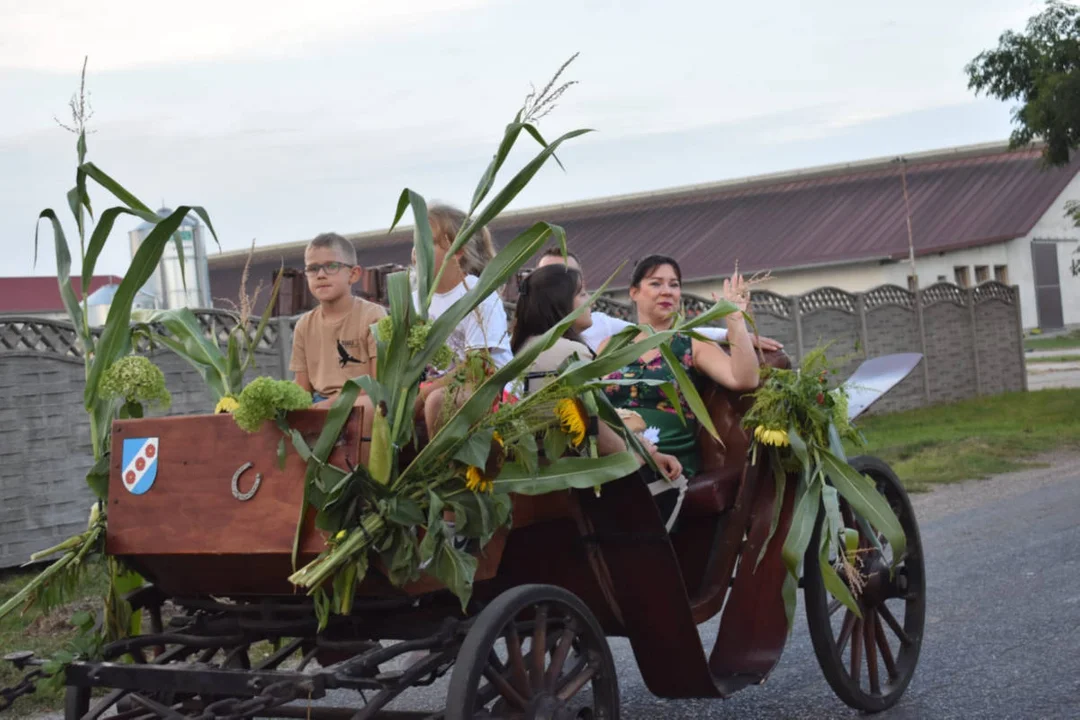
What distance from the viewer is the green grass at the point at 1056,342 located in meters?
36.6

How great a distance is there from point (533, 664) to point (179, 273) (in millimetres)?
19500

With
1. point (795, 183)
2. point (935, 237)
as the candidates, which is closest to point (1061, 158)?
point (935, 237)

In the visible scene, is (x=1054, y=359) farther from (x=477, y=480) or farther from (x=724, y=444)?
(x=477, y=480)

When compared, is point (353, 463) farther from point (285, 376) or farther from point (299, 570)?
point (285, 376)

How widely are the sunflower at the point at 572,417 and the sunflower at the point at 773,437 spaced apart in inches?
45.8

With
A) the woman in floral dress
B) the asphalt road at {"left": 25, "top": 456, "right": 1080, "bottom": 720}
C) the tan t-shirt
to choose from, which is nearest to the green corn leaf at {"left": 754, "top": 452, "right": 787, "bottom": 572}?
the woman in floral dress

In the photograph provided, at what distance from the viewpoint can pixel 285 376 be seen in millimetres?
10977

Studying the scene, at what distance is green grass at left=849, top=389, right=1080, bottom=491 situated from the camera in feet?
41.8

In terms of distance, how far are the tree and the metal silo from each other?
1153cm

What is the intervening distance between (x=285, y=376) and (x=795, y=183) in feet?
105

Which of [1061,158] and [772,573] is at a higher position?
[1061,158]

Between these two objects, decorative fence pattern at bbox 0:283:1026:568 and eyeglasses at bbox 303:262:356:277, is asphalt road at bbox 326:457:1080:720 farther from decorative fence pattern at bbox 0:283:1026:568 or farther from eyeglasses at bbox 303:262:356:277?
eyeglasses at bbox 303:262:356:277

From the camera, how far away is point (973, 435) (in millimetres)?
15289

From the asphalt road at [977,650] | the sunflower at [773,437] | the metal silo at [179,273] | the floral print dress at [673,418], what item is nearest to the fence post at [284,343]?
the asphalt road at [977,650]
